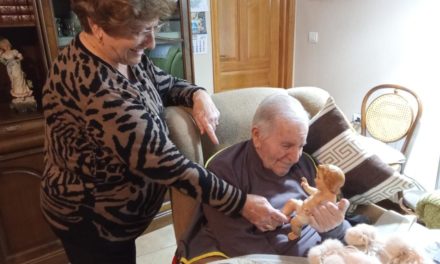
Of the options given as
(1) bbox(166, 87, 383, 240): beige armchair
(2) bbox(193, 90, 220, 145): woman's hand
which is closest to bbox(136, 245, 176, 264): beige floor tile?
(1) bbox(166, 87, 383, 240): beige armchair

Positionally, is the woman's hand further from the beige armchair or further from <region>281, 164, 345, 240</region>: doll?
<region>281, 164, 345, 240</region>: doll

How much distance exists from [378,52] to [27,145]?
2565mm

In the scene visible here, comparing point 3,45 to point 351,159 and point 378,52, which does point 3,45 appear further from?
point 378,52

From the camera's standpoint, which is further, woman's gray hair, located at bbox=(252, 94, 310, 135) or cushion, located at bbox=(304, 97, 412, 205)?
cushion, located at bbox=(304, 97, 412, 205)

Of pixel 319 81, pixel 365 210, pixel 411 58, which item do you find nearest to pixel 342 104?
pixel 319 81

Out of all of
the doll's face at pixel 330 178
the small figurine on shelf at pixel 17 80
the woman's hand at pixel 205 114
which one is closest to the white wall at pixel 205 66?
the small figurine on shelf at pixel 17 80

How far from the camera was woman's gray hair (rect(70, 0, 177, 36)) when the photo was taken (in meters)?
0.80

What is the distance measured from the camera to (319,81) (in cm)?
325

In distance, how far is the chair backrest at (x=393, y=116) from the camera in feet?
7.38

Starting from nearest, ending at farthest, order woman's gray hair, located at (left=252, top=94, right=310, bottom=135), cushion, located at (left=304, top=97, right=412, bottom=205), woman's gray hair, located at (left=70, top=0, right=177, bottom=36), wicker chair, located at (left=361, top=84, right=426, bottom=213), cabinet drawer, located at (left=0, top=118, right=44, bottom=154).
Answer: woman's gray hair, located at (left=70, top=0, right=177, bottom=36)
woman's gray hair, located at (left=252, top=94, right=310, bottom=135)
cushion, located at (left=304, top=97, right=412, bottom=205)
cabinet drawer, located at (left=0, top=118, right=44, bottom=154)
wicker chair, located at (left=361, top=84, right=426, bottom=213)

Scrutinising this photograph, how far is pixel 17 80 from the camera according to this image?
1764mm

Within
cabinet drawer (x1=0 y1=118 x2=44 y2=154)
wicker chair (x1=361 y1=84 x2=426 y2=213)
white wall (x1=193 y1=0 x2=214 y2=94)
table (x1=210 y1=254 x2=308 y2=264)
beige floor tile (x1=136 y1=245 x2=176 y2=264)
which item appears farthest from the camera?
white wall (x1=193 y1=0 x2=214 y2=94)

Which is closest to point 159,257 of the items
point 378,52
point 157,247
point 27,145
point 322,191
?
point 157,247

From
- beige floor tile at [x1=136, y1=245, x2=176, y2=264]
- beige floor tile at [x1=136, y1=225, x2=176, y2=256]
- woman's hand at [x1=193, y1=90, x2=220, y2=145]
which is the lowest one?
beige floor tile at [x1=136, y1=245, x2=176, y2=264]
